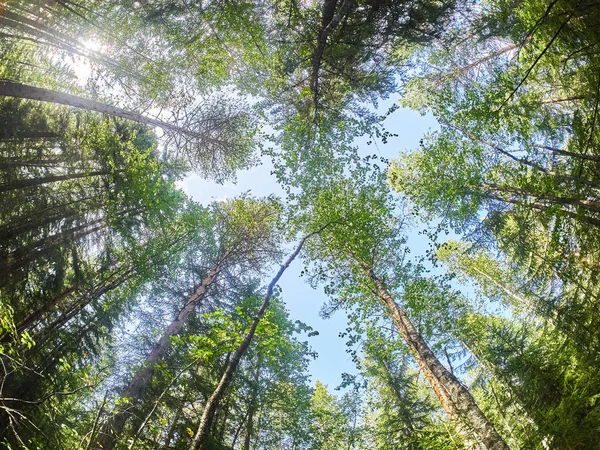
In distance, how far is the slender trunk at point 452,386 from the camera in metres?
4.67

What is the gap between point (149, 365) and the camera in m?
8.27

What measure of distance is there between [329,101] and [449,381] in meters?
8.87

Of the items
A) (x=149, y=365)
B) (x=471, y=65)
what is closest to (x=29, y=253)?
Answer: (x=149, y=365)

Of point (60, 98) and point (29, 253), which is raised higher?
point (60, 98)

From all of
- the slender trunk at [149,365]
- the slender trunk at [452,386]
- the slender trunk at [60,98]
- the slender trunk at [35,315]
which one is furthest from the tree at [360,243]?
the slender trunk at [35,315]

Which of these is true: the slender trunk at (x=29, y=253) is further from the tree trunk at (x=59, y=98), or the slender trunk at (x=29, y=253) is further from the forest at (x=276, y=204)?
the tree trunk at (x=59, y=98)

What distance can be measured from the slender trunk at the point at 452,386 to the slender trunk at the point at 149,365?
5.59 metres

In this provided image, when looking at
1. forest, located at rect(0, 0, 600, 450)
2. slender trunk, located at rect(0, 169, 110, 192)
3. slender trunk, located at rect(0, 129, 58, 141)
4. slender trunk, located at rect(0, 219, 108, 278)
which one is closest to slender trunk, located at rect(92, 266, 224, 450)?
forest, located at rect(0, 0, 600, 450)

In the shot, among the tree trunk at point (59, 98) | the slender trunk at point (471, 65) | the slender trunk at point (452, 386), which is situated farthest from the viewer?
the slender trunk at point (471, 65)

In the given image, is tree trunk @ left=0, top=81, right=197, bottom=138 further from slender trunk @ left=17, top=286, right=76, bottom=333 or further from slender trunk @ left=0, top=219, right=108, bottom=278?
slender trunk @ left=17, top=286, right=76, bottom=333

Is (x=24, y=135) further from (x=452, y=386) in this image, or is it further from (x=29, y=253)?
(x=452, y=386)

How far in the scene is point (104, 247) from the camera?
8633 millimetres

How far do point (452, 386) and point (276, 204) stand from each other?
7811 mm

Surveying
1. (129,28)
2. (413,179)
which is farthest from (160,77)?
(413,179)
